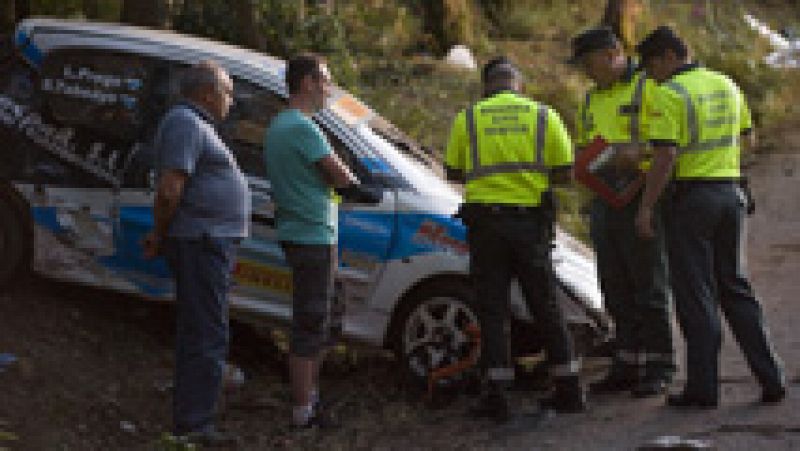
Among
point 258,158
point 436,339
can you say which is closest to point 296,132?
point 258,158

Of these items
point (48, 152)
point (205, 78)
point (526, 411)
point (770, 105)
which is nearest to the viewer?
point (205, 78)

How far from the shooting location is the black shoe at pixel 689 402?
23.6 feet

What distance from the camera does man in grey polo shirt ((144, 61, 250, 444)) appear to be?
259 inches

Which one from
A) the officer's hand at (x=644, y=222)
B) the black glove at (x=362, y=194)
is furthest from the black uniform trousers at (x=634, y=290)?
the black glove at (x=362, y=194)

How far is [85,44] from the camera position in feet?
27.0

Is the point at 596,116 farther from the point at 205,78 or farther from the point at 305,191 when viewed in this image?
the point at 205,78

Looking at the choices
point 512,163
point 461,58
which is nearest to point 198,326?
point 512,163

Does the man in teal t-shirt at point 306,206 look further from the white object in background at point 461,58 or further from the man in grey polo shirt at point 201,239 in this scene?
the white object in background at point 461,58

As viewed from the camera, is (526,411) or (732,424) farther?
(526,411)

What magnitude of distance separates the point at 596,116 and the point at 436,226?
1081 millimetres

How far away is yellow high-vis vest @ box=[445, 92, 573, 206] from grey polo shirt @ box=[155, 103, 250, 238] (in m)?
1.33

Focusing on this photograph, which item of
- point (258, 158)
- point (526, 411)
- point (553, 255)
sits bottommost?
point (526, 411)

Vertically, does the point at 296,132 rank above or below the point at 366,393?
above

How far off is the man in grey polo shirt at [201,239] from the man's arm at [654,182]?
208 cm
